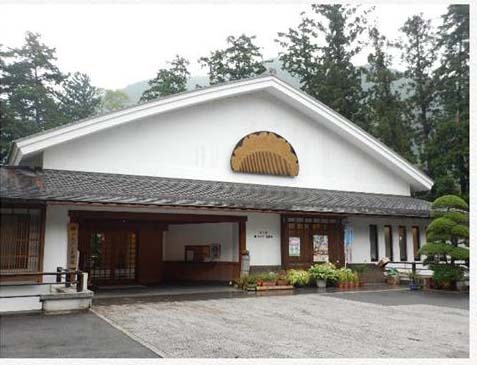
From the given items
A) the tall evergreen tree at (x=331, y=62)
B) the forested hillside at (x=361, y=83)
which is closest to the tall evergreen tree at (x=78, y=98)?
the forested hillside at (x=361, y=83)

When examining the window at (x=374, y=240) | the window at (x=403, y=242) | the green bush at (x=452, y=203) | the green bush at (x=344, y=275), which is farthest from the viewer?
the window at (x=403, y=242)

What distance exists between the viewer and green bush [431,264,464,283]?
12.7 m

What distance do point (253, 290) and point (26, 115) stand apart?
2070 cm

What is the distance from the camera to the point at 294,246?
46.7 ft

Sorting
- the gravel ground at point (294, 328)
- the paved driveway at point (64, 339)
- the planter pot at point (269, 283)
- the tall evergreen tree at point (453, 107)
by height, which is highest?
the tall evergreen tree at point (453, 107)

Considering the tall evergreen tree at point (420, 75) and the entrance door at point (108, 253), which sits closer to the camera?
the entrance door at point (108, 253)

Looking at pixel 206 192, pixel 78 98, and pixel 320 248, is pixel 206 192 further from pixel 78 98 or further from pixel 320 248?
pixel 78 98

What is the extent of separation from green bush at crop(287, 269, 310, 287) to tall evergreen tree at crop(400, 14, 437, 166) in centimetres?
1300

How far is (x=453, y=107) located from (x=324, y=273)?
13000 mm

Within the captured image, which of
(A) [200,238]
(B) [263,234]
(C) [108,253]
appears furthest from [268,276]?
(C) [108,253]

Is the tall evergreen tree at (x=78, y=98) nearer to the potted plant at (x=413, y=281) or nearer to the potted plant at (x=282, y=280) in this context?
the potted plant at (x=282, y=280)

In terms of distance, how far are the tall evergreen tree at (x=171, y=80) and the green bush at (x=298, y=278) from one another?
18.1m

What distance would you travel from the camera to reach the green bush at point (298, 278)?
13.2 meters

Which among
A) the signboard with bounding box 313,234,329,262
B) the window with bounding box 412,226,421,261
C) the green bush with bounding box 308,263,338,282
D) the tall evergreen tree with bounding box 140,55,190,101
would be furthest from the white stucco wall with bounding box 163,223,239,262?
the tall evergreen tree with bounding box 140,55,190,101
